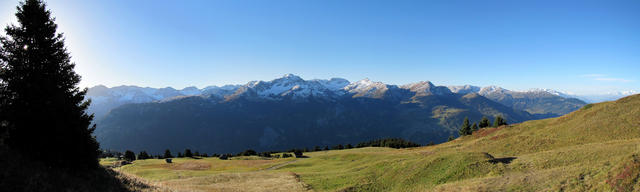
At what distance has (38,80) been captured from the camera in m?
19.0

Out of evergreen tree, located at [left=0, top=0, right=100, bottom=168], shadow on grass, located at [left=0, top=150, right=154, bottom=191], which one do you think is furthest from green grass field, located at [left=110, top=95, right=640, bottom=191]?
evergreen tree, located at [left=0, top=0, right=100, bottom=168]

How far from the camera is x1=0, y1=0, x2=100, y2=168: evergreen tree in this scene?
673 inches

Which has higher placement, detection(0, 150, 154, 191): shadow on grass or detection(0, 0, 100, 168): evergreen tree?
detection(0, 0, 100, 168): evergreen tree

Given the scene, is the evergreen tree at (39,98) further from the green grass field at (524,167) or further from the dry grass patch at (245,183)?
the dry grass patch at (245,183)

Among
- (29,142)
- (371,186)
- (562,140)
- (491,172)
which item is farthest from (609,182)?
(29,142)

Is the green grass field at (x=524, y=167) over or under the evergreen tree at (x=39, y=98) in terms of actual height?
under

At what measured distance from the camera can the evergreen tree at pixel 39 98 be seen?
56.1 ft

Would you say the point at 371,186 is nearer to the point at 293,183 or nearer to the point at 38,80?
the point at 293,183

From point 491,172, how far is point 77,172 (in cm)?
3581

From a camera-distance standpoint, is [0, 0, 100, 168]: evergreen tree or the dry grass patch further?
the dry grass patch

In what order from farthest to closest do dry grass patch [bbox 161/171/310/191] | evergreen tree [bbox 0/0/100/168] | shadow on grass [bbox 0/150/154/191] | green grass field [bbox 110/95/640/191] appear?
dry grass patch [bbox 161/171/310/191], green grass field [bbox 110/95/640/191], evergreen tree [bbox 0/0/100/168], shadow on grass [bbox 0/150/154/191]

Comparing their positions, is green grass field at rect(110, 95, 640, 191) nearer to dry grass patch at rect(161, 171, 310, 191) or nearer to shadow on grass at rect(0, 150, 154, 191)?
dry grass patch at rect(161, 171, 310, 191)

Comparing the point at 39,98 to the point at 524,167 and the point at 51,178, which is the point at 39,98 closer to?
the point at 51,178

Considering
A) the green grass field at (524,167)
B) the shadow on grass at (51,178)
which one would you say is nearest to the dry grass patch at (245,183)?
the green grass field at (524,167)
